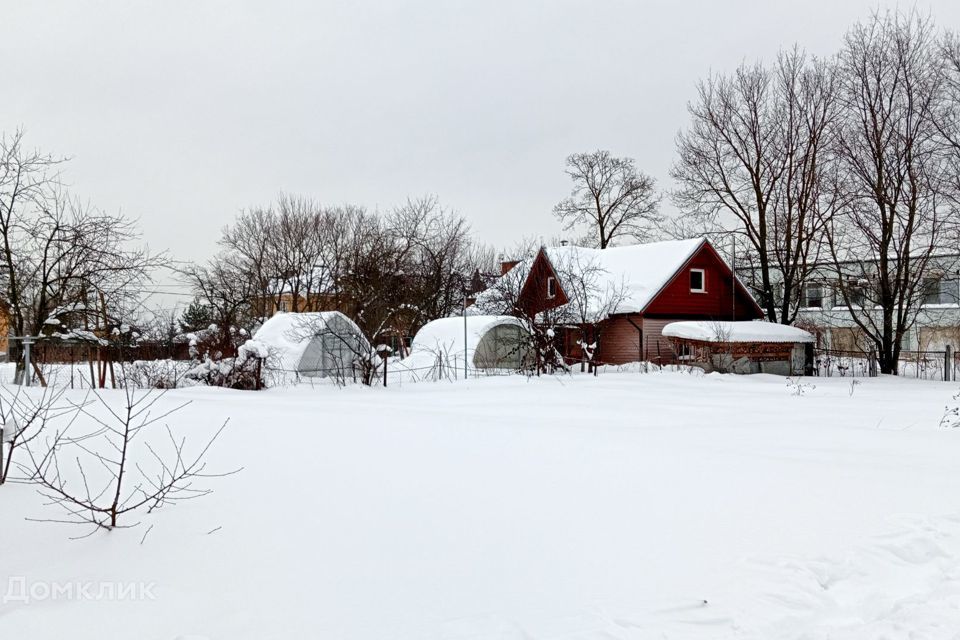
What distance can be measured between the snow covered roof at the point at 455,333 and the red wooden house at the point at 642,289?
126 inches

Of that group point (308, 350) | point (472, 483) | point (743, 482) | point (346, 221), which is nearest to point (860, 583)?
point (743, 482)

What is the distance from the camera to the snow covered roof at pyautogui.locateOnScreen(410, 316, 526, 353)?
24.9 m

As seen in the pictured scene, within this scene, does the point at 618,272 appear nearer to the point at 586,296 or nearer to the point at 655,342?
the point at 655,342

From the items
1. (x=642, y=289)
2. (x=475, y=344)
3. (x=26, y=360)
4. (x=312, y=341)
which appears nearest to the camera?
(x=26, y=360)

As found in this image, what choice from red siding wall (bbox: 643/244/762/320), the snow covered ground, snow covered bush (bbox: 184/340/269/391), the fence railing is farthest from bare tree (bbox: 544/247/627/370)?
the snow covered ground

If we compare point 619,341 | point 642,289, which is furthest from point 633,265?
point 619,341

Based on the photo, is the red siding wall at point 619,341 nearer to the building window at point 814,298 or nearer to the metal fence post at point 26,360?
the building window at point 814,298

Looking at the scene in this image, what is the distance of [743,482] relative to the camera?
261 inches

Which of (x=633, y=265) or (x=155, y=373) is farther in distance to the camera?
(x=633, y=265)

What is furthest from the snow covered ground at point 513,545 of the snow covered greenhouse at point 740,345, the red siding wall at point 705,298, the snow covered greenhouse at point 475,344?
the red siding wall at point 705,298

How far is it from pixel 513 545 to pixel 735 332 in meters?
24.5

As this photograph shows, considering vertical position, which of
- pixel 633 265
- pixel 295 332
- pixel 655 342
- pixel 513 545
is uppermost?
pixel 633 265

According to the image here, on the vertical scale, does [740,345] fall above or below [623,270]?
below

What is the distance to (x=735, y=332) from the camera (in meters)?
27.7
